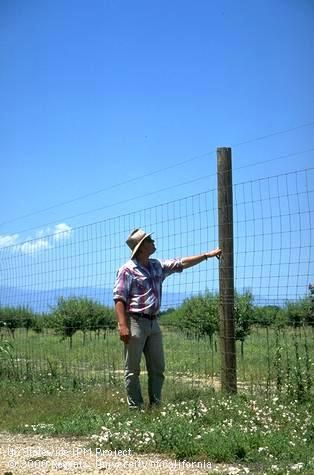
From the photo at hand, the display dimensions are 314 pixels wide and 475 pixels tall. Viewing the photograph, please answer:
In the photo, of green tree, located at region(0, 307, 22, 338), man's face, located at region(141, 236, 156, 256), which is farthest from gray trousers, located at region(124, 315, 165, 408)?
green tree, located at region(0, 307, 22, 338)

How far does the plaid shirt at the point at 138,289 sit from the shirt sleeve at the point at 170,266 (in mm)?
154

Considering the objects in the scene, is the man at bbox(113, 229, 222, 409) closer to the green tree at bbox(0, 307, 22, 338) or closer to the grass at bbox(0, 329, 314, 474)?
the grass at bbox(0, 329, 314, 474)

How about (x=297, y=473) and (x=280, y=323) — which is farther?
(x=280, y=323)

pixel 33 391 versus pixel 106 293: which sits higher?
pixel 106 293

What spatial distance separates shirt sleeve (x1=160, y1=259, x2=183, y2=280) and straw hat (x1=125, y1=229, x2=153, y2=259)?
366 mm

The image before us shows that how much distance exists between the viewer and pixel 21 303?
1059 centimetres

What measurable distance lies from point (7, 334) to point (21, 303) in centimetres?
130

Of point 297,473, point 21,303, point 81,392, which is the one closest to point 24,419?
point 81,392

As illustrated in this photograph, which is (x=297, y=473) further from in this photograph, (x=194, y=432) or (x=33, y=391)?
(x=33, y=391)

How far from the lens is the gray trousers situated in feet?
21.7

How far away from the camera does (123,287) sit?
6.68 m

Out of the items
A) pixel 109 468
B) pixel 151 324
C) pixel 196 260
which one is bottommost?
pixel 109 468

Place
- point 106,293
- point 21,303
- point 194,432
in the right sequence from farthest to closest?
point 21,303
point 106,293
point 194,432

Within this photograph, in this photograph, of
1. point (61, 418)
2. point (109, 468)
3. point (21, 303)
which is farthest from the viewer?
point (21, 303)
